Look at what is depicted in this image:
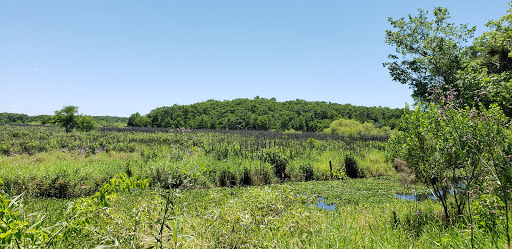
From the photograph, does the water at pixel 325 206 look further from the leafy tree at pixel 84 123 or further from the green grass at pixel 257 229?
the leafy tree at pixel 84 123

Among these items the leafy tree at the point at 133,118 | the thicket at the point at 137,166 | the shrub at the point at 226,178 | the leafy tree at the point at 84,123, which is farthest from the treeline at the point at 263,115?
the shrub at the point at 226,178

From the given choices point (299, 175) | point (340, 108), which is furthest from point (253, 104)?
point (299, 175)

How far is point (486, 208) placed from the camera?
10.00 feet

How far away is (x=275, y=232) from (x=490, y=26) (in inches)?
493

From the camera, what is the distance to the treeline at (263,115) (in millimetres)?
59344

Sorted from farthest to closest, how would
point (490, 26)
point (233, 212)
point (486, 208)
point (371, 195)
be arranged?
point (490, 26), point (371, 195), point (233, 212), point (486, 208)

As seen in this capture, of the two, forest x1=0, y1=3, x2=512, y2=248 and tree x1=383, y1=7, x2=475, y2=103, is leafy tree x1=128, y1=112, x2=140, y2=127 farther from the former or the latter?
tree x1=383, y1=7, x2=475, y2=103

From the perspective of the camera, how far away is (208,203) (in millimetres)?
5645

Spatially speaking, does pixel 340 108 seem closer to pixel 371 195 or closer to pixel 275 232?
pixel 371 195

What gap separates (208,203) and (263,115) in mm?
59068

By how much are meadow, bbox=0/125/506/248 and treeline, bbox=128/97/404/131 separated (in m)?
42.8

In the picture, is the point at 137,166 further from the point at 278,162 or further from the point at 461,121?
the point at 461,121

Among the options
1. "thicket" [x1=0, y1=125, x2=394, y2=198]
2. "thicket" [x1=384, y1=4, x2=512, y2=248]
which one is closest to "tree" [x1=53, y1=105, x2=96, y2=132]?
"thicket" [x1=0, y1=125, x2=394, y2=198]

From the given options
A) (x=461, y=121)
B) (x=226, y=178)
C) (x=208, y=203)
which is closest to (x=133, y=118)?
(x=226, y=178)
